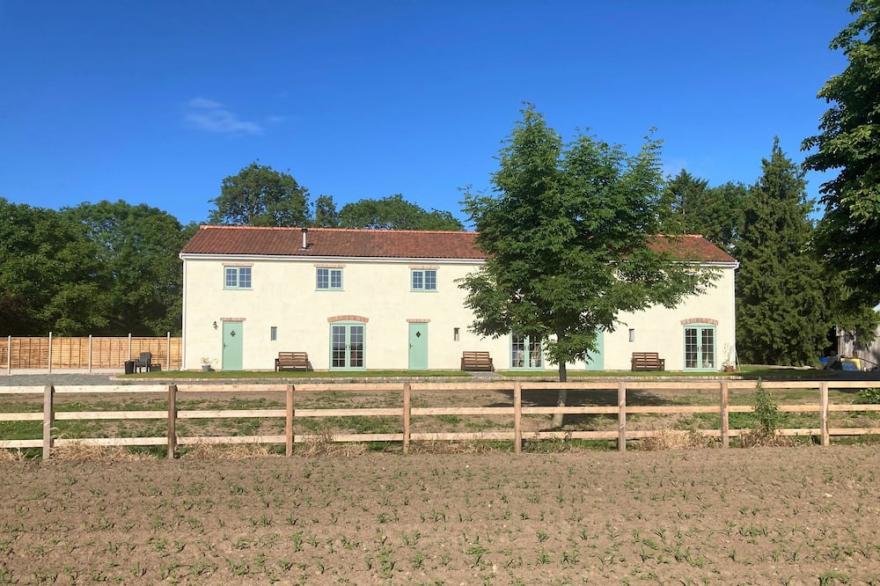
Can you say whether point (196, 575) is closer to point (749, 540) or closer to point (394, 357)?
point (749, 540)

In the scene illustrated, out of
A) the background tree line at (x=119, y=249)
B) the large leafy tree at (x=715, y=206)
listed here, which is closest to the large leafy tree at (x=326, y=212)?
the background tree line at (x=119, y=249)

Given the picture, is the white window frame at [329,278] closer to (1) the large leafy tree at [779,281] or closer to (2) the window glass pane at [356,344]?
(2) the window glass pane at [356,344]

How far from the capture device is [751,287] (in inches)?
1358

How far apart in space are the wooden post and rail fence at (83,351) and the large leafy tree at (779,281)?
2880 cm

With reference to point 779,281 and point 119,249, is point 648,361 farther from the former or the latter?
point 119,249

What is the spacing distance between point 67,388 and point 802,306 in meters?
33.2

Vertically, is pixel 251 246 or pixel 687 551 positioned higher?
pixel 251 246

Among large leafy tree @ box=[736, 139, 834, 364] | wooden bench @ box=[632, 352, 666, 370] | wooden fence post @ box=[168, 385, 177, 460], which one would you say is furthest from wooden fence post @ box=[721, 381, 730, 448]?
large leafy tree @ box=[736, 139, 834, 364]

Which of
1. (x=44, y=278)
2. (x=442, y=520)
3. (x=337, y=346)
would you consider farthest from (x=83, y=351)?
(x=442, y=520)

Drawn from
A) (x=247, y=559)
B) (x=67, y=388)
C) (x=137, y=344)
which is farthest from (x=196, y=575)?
(x=137, y=344)

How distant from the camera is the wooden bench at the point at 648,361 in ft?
89.7

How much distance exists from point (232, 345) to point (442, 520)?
22.5 m

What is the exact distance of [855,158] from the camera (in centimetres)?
1502

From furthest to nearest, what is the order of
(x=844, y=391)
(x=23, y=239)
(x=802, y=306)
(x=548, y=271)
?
(x=23, y=239), (x=802, y=306), (x=844, y=391), (x=548, y=271)
